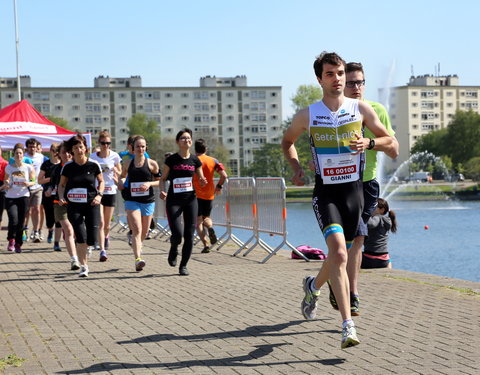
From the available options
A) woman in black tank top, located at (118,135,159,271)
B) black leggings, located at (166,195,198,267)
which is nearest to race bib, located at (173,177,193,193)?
black leggings, located at (166,195,198,267)

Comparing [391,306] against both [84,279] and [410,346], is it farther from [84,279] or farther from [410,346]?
[84,279]

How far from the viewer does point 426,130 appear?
185 meters

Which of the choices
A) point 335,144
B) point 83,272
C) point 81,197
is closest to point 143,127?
point 81,197

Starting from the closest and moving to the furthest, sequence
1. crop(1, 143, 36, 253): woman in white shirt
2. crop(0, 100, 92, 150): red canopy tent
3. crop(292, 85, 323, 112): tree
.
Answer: crop(1, 143, 36, 253): woman in white shirt
crop(0, 100, 92, 150): red canopy tent
crop(292, 85, 323, 112): tree

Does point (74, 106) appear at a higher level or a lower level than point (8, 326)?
higher

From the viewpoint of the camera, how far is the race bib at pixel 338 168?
21.3 feet

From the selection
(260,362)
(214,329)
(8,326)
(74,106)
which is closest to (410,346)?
(260,362)

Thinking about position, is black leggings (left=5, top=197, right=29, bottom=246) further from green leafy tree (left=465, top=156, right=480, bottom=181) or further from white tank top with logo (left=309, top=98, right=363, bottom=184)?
green leafy tree (left=465, top=156, right=480, bottom=181)

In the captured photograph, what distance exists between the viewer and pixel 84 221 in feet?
38.9

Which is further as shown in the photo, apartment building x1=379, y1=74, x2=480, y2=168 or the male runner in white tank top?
apartment building x1=379, y1=74, x2=480, y2=168

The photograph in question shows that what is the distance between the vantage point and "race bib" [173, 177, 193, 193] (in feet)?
38.1

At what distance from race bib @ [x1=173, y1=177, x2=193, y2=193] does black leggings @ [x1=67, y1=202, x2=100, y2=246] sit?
1.15 m

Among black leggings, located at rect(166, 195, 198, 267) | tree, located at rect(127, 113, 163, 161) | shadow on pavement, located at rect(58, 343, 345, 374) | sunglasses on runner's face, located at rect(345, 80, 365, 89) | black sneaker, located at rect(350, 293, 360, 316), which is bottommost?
shadow on pavement, located at rect(58, 343, 345, 374)

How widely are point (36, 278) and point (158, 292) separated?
2.44 meters
